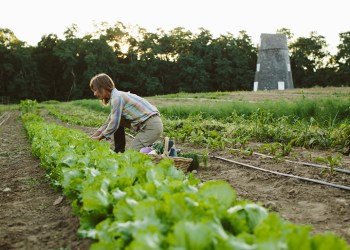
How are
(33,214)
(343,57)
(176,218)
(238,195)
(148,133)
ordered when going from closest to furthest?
(176,218) → (33,214) → (238,195) → (148,133) → (343,57)

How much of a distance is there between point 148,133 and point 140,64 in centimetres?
5043

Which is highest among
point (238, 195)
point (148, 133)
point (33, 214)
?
point (148, 133)

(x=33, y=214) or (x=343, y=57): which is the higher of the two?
(x=343, y=57)

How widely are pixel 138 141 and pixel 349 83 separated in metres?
48.7

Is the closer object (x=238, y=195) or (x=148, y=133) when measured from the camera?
(x=238, y=195)

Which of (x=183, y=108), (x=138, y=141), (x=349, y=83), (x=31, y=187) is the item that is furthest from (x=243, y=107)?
(x=349, y=83)

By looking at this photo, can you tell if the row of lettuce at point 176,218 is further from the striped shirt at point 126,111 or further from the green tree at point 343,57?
the green tree at point 343,57

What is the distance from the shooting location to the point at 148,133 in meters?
5.93

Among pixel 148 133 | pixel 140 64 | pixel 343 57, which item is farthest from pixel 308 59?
pixel 148 133

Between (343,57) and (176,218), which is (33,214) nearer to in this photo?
(176,218)

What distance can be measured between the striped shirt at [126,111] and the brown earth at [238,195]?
1202 mm

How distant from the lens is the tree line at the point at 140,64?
5291cm

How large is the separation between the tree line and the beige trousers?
4752cm

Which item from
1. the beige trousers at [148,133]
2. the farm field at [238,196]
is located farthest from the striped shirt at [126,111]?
the farm field at [238,196]
